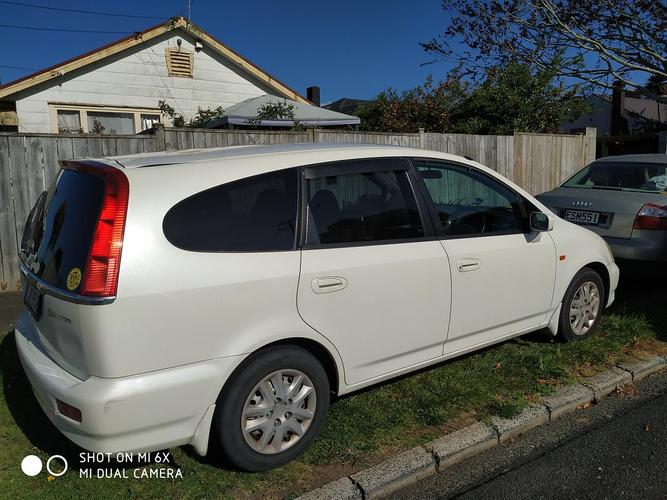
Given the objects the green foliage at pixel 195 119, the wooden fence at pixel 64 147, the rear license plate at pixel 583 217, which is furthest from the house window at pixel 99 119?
the rear license plate at pixel 583 217

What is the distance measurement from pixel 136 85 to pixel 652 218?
10.8 metres

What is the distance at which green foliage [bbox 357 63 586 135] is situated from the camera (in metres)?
12.4

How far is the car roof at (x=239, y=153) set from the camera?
9.74 feet

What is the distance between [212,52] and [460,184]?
11.0 metres

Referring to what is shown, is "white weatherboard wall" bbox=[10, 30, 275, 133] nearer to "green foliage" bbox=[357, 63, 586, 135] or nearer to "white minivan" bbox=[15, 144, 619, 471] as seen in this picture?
"green foliage" bbox=[357, 63, 586, 135]

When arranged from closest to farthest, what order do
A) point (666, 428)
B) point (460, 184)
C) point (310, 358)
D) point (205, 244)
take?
1. point (205, 244)
2. point (310, 358)
3. point (666, 428)
4. point (460, 184)

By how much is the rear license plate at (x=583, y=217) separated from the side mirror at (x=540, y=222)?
92.7 inches

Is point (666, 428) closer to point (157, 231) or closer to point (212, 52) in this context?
point (157, 231)

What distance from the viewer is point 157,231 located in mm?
2605

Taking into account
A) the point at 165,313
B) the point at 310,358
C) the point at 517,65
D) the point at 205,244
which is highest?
the point at 517,65

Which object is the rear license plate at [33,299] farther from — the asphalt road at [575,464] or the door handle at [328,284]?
the asphalt road at [575,464]

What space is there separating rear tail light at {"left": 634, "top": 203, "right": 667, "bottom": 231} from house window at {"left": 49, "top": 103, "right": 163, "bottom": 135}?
932 cm

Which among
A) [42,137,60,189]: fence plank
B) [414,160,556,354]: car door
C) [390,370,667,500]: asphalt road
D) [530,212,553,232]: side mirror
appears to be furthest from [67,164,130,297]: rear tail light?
[42,137,60,189]: fence plank

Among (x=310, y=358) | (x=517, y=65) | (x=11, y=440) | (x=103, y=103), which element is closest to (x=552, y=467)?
(x=310, y=358)
